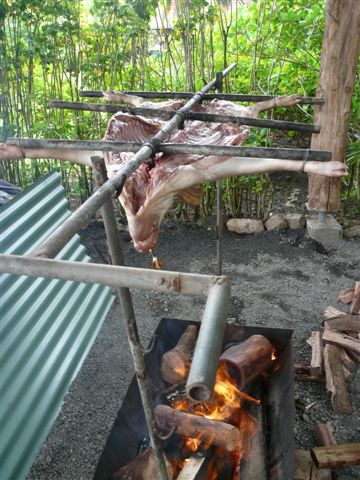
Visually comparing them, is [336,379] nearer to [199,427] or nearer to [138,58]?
[199,427]

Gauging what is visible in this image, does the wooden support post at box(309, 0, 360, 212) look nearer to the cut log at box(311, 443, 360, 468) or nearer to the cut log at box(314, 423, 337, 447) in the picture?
the cut log at box(314, 423, 337, 447)

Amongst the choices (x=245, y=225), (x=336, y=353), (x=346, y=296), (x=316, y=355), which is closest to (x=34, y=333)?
(x=316, y=355)

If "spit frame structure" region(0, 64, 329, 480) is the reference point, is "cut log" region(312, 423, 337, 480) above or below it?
below

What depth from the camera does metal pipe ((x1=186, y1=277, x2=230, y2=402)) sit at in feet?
3.20

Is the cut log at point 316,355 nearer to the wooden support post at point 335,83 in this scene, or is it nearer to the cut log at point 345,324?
the cut log at point 345,324

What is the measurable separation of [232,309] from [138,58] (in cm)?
385

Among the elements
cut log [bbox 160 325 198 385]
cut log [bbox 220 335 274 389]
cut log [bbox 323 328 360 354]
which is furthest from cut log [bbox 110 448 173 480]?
cut log [bbox 323 328 360 354]

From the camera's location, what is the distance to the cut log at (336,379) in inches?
125

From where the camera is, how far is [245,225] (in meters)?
6.05

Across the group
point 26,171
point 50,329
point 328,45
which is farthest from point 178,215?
point 50,329

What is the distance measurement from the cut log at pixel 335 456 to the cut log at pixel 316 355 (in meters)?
0.76

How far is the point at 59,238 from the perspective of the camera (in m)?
1.34

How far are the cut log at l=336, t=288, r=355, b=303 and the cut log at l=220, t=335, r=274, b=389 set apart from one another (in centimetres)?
172

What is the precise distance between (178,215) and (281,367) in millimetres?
3722
